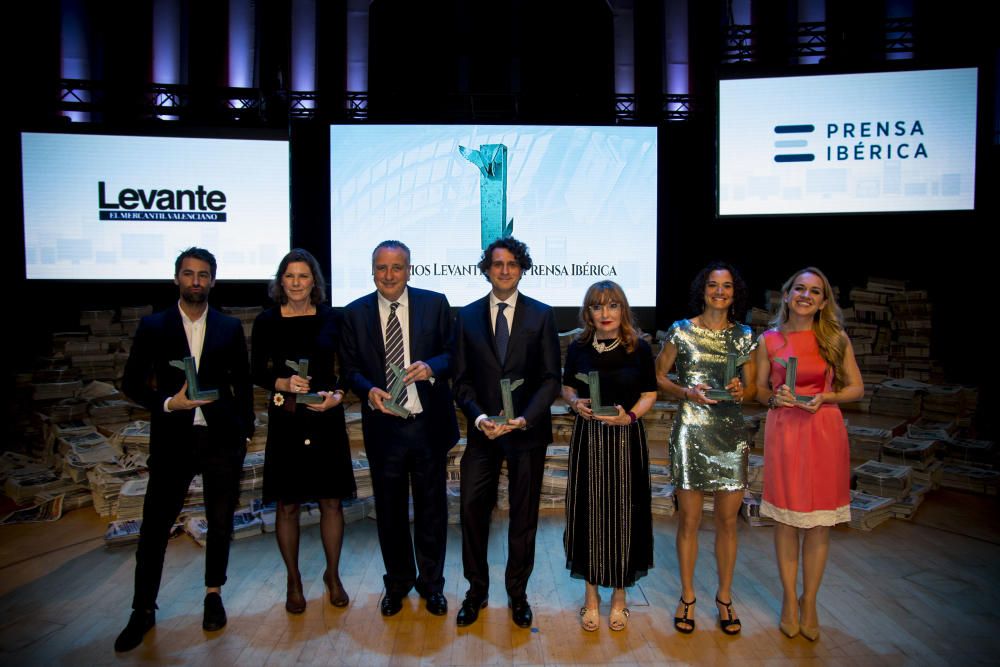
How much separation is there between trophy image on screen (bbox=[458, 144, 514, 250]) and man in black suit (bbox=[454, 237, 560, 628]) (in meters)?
3.55

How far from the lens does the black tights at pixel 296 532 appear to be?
311 centimetres

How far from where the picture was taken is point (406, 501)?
316 cm

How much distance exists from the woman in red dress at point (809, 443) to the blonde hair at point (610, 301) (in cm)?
66

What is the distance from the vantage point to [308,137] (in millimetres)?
7070

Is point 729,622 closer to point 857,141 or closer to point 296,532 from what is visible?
point 296,532

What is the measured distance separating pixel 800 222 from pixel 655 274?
4.81ft

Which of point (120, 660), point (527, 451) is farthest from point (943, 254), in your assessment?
point (120, 660)

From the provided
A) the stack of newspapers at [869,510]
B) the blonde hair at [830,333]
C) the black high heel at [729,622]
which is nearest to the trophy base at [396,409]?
the black high heel at [729,622]

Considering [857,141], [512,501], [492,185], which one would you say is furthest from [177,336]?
[857,141]

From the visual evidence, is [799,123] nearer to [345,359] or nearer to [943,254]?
[943,254]

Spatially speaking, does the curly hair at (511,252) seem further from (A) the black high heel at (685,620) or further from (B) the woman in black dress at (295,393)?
(A) the black high heel at (685,620)

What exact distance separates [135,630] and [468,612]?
4.73 feet

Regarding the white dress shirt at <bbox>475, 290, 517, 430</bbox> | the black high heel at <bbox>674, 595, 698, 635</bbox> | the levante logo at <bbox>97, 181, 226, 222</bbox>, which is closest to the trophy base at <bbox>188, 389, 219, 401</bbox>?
the white dress shirt at <bbox>475, 290, 517, 430</bbox>

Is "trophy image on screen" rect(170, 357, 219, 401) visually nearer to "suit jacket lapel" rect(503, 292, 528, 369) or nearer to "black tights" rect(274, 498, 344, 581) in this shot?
"black tights" rect(274, 498, 344, 581)
